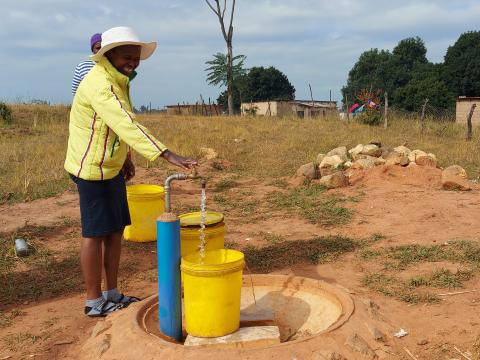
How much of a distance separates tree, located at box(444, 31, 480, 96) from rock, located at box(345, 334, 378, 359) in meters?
36.7

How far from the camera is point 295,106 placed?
3344 cm

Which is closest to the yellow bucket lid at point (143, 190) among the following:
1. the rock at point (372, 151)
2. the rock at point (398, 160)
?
the rock at point (398, 160)

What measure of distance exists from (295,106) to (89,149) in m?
31.6

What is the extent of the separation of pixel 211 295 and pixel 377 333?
84 centimetres

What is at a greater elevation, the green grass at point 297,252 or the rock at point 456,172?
the rock at point 456,172

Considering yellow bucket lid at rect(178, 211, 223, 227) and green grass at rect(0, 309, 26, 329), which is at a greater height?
yellow bucket lid at rect(178, 211, 223, 227)

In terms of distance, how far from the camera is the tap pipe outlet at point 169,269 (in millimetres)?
2357

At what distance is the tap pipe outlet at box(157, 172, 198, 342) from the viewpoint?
2.36m

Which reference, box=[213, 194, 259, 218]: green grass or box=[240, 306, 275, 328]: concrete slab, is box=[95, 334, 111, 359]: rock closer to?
box=[240, 306, 275, 328]: concrete slab

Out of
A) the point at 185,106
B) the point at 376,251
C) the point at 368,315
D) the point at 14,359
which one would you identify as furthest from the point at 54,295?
the point at 185,106

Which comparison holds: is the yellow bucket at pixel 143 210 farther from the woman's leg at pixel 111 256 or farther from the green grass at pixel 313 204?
the green grass at pixel 313 204

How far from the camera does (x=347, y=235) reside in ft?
15.9

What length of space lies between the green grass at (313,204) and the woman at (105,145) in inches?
120

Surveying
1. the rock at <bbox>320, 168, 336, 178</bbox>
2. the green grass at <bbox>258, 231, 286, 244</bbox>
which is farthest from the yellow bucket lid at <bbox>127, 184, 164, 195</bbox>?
the rock at <bbox>320, 168, 336, 178</bbox>
